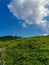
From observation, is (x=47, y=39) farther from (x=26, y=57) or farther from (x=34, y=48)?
(x=26, y=57)

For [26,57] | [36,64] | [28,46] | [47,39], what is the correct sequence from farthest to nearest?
1. [47,39]
2. [28,46]
3. [26,57]
4. [36,64]

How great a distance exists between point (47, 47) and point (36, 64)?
43.3 ft

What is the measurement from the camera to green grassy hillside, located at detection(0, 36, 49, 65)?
60.3m

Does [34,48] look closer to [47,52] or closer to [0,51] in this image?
[47,52]

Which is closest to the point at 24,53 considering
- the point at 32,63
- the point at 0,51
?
the point at 32,63

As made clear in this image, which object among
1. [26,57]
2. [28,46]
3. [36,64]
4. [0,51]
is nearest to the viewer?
[0,51]

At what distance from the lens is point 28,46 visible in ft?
238

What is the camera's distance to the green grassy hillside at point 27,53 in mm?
60312

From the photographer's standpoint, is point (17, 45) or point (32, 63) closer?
point (32, 63)

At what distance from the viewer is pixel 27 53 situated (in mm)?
66812

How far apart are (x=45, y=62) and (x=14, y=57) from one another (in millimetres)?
9254

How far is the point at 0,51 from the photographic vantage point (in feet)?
176

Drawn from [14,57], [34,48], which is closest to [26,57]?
[14,57]

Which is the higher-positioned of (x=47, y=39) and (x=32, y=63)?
(x=47, y=39)
